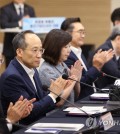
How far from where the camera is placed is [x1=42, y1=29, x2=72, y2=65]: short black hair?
5066mm

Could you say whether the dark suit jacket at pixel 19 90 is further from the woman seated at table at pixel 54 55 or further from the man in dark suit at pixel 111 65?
the man in dark suit at pixel 111 65

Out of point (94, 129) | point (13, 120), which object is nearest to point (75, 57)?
point (13, 120)

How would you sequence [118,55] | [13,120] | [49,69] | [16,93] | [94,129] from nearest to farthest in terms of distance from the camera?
1. [94,129]
2. [13,120]
3. [16,93]
4. [49,69]
5. [118,55]

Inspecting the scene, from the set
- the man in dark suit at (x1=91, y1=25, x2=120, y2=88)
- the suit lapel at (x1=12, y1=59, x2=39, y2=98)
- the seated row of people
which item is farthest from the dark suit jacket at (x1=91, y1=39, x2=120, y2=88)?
the suit lapel at (x1=12, y1=59, x2=39, y2=98)

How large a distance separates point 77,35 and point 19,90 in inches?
78.8

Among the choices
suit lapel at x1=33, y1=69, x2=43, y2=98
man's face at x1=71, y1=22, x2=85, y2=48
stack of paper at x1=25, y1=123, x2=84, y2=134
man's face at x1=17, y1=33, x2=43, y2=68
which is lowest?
stack of paper at x1=25, y1=123, x2=84, y2=134

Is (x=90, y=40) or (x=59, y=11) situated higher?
(x=59, y=11)

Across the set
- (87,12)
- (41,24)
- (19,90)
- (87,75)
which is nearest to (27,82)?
(19,90)

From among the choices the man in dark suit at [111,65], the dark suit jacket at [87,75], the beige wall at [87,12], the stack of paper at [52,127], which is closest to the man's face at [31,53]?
the stack of paper at [52,127]

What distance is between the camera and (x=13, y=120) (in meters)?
3.89

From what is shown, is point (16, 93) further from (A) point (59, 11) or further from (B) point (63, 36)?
(A) point (59, 11)

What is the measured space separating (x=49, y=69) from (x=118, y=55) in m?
1.75

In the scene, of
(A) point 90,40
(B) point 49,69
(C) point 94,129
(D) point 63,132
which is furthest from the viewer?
(A) point 90,40

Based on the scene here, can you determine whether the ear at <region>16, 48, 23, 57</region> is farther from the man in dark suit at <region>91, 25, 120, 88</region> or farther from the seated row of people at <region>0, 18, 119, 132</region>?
the man in dark suit at <region>91, 25, 120, 88</region>
